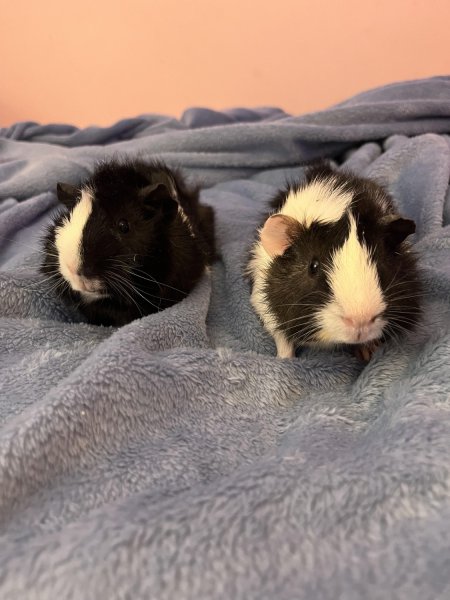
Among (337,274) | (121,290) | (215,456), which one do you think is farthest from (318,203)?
(215,456)

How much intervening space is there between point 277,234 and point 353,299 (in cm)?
26

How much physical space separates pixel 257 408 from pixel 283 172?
1469 mm

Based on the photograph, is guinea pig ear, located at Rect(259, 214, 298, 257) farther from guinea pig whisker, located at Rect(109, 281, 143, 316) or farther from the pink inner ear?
guinea pig whisker, located at Rect(109, 281, 143, 316)

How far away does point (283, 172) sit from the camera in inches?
82.5

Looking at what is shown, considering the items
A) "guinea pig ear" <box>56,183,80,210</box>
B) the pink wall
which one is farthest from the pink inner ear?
the pink wall

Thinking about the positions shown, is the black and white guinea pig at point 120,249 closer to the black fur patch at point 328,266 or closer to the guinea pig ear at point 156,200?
the guinea pig ear at point 156,200

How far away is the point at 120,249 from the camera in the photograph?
3.50ft

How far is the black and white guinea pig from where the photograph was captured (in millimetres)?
1041

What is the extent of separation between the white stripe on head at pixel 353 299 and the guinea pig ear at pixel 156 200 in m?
0.46

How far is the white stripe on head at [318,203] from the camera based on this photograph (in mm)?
987

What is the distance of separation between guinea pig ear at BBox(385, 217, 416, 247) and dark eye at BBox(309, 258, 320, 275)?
0.16 metres

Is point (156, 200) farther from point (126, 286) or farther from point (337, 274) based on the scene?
point (337, 274)

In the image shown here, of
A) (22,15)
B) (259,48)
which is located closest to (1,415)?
(259,48)

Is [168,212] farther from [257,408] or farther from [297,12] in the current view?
[297,12]
